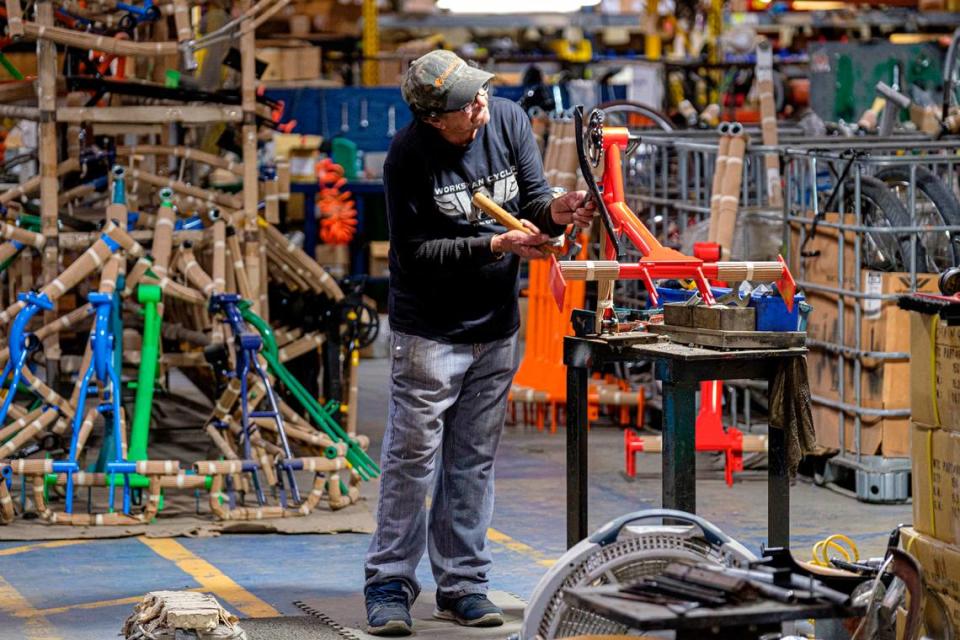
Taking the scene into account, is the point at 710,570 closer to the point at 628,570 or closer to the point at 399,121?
the point at 628,570

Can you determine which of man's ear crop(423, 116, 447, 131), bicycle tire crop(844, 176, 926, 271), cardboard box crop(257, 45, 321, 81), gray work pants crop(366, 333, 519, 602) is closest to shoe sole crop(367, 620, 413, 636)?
gray work pants crop(366, 333, 519, 602)

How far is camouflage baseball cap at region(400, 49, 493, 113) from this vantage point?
4.83 meters

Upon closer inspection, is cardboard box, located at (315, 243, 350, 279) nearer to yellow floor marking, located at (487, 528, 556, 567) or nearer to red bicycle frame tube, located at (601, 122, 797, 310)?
yellow floor marking, located at (487, 528, 556, 567)

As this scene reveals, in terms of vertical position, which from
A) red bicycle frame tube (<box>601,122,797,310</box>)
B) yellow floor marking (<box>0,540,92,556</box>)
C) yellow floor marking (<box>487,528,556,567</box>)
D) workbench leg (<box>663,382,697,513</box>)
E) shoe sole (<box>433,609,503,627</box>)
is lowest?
yellow floor marking (<box>487,528,556,567</box>)

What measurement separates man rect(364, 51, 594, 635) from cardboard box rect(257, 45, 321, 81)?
9952mm

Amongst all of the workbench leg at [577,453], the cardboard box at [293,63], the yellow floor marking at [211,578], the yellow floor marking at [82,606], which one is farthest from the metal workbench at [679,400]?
the cardboard box at [293,63]

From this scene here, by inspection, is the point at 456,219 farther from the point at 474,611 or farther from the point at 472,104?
the point at 474,611

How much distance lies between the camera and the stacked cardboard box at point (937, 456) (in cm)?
436

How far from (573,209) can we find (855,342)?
309 centimetres

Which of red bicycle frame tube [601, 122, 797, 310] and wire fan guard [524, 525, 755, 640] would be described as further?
red bicycle frame tube [601, 122, 797, 310]

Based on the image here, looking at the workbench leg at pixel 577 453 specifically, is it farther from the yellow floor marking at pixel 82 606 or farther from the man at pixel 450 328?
the yellow floor marking at pixel 82 606

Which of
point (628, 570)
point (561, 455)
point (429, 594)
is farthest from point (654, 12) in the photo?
point (628, 570)

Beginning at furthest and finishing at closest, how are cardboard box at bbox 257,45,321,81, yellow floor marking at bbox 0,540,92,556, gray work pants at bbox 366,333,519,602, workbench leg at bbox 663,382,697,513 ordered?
cardboard box at bbox 257,45,321,81 < yellow floor marking at bbox 0,540,92,556 < gray work pants at bbox 366,333,519,602 < workbench leg at bbox 663,382,697,513

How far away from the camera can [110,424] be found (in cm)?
717
